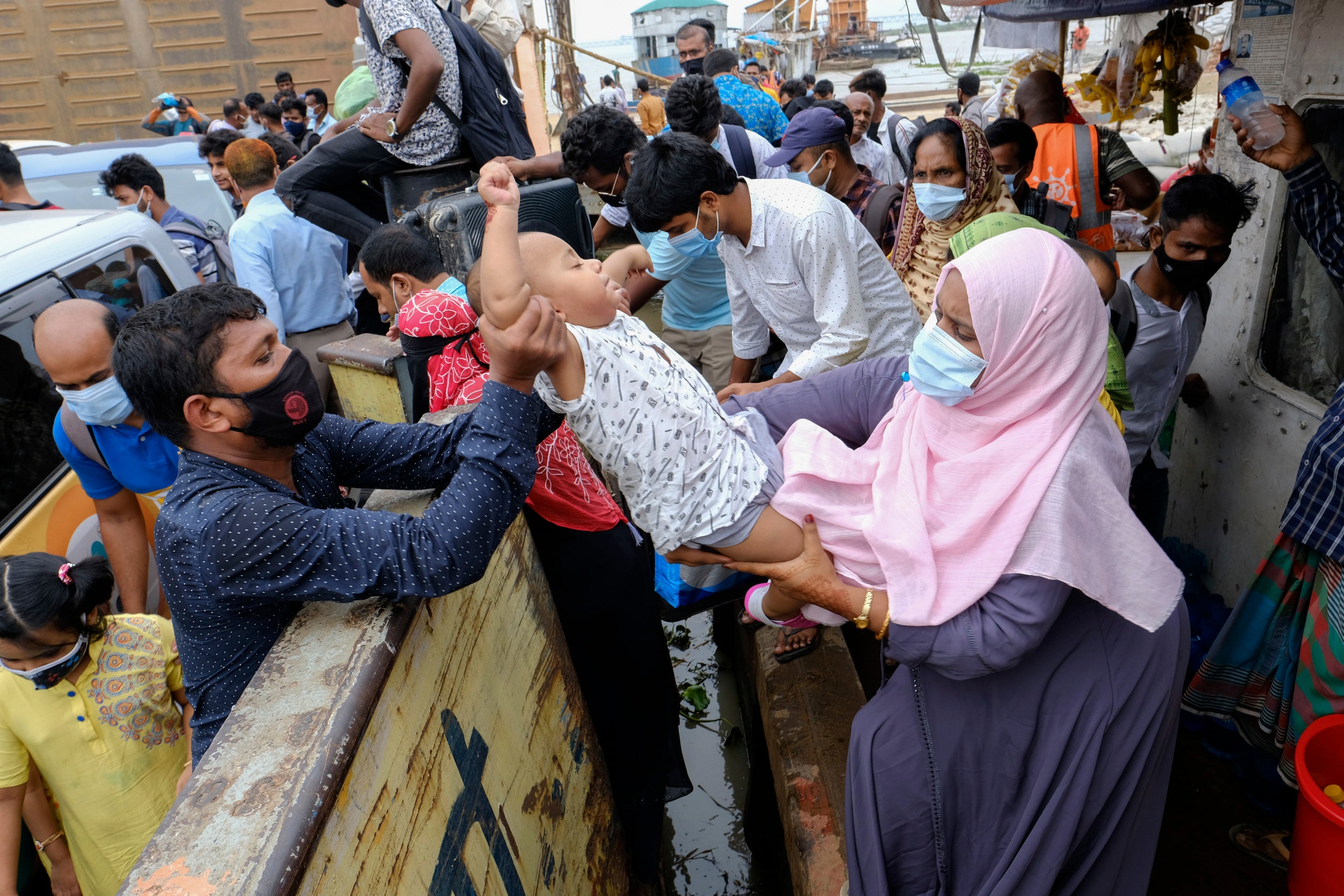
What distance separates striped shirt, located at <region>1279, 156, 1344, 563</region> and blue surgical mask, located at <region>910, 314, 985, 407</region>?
4.44 feet

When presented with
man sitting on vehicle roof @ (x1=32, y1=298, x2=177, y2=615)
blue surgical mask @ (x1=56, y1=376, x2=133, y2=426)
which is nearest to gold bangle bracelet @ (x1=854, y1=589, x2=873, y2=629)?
man sitting on vehicle roof @ (x1=32, y1=298, x2=177, y2=615)

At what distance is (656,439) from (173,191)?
28.8ft

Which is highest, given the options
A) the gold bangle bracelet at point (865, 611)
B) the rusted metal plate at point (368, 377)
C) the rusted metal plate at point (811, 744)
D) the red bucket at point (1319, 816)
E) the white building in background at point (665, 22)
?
the white building in background at point (665, 22)

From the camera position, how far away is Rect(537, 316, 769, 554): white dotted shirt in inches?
73.5

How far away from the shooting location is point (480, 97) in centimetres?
441

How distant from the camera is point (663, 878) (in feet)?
12.0

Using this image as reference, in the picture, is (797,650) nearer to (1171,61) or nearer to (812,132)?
(812,132)

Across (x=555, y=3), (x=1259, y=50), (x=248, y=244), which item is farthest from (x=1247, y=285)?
(x=555, y=3)

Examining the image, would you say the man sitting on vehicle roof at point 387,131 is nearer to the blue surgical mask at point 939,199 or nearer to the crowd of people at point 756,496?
the crowd of people at point 756,496

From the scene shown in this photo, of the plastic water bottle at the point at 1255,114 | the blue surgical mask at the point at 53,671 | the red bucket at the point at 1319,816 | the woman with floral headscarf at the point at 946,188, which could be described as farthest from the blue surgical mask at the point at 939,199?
the blue surgical mask at the point at 53,671

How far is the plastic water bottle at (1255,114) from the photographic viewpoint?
257cm

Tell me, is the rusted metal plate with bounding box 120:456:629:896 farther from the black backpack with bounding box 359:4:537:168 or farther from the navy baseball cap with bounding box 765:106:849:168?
the navy baseball cap with bounding box 765:106:849:168

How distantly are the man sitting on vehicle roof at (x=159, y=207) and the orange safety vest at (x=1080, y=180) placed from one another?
495cm

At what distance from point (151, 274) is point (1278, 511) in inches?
211
